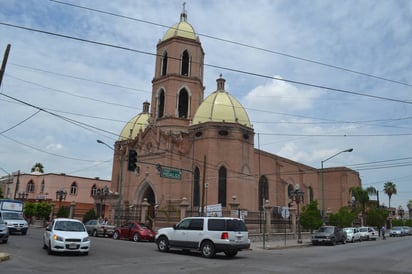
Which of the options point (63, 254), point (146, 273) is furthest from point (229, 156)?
point (146, 273)

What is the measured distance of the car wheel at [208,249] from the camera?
16517mm

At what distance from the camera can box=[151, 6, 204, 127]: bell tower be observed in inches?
1795

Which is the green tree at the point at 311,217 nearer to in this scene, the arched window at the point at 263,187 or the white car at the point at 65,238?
the arched window at the point at 263,187

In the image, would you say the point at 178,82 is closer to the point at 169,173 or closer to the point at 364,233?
the point at 169,173

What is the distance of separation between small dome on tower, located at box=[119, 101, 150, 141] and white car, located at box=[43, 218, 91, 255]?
3540 centimetres

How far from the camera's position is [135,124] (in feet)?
172

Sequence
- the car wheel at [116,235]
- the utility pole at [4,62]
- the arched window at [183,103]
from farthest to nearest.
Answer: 1. the arched window at [183,103]
2. the car wheel at [116,235]
3. the utility pole at [4,62]

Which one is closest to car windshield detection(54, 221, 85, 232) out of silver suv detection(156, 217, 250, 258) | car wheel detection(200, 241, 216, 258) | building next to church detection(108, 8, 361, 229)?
silver suv detection(156, 217, 250, 258)

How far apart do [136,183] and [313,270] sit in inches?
1319

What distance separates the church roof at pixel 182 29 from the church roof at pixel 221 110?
354 inches

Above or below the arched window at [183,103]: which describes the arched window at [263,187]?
below

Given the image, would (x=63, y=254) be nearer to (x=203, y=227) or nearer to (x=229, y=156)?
(x=203, y=227)

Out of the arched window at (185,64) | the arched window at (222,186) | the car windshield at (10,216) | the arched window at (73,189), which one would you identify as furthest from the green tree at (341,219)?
the arched window at (73,189)

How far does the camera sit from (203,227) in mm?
17266
